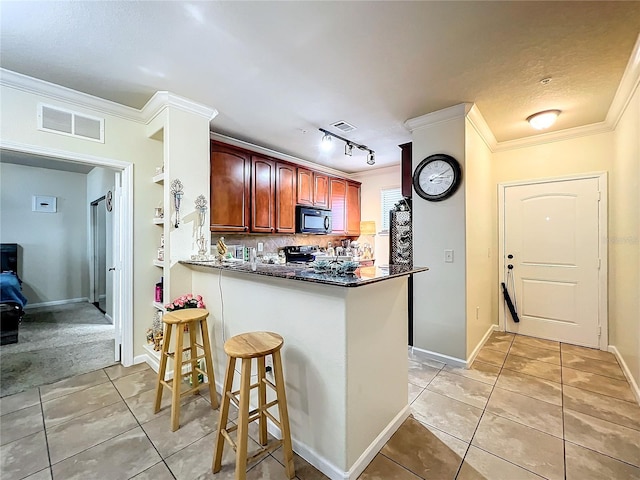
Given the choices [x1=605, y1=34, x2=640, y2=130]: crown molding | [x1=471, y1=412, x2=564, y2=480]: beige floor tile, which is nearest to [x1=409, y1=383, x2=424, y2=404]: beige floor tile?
[x1=471, y1=412, x2=564, y2=480]: beige floor tile

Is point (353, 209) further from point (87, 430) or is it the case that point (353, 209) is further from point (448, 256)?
point (87, 430)

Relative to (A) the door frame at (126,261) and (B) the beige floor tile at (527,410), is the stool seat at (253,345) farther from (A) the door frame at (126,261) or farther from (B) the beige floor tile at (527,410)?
(A) the door frame at (126,261)

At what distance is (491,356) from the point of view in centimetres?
308

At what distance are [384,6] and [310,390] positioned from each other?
2221mm

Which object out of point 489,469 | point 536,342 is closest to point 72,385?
point 489,469

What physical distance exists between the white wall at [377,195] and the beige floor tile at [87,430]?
4.28 metres

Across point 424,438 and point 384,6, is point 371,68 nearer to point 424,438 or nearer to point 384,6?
point 384,6

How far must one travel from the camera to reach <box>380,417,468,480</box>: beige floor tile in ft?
5.15

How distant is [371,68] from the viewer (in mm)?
2137

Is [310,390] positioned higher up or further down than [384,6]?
further down

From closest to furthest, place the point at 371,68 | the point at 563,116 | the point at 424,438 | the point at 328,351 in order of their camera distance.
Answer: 1. the point at 328,351
2. the point at 424,438
3. the point at 371,68
4. the point at 563,116

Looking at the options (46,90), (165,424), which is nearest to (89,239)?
(46,90)

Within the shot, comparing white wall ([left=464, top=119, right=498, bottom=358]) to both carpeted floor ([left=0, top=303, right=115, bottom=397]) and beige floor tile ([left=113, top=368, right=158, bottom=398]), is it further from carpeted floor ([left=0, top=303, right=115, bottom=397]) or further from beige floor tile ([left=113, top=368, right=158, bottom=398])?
carpeted floor ([left=0, top=303, right=115, bottom=397])

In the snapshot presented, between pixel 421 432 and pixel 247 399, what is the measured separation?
1243 mm
